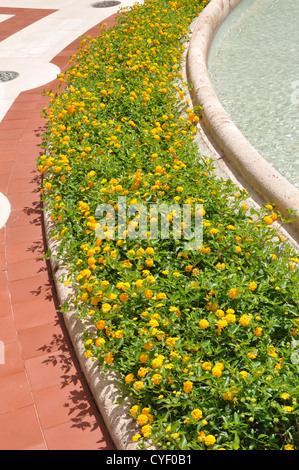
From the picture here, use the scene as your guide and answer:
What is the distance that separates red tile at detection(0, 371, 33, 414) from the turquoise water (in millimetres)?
2569

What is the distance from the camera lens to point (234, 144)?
3.76 m

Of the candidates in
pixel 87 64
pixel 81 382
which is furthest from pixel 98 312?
pixel 87 64

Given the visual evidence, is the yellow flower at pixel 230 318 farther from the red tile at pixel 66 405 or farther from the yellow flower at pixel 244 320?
the red tile at pixel 66 405

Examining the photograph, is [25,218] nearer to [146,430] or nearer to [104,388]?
[104,388]

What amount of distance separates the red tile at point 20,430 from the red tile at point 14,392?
4 cm

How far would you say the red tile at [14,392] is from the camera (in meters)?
2.55

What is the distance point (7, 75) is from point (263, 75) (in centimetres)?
382

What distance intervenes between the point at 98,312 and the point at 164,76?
326cm

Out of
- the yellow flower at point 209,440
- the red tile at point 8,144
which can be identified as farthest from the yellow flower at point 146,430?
the red tile at point 8,144

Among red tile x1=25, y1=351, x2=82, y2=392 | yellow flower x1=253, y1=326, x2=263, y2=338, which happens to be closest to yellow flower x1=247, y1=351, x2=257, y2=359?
yellow flower x1=253, y1=326, x2=263, y2=338

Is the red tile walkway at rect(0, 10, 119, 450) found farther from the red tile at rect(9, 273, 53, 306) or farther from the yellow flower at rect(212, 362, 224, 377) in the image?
the yellow flower at rect(212, 362, 224, 377)

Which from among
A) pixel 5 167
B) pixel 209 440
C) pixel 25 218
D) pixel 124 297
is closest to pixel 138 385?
pixel 209 440

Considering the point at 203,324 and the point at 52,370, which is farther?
the point at 52,370
